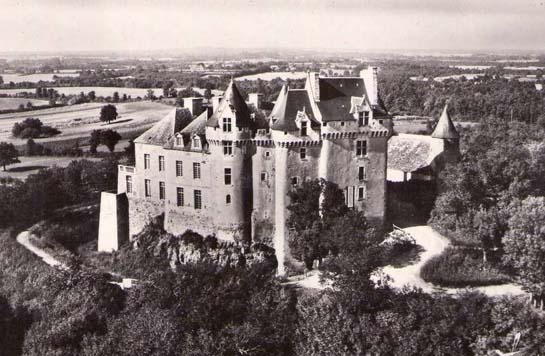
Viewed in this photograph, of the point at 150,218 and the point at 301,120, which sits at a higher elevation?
the point at 301,120

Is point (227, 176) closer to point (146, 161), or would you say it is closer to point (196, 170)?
point (196, 170)

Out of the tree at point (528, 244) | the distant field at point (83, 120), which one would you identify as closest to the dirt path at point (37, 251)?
the distant field at point (83, 120)

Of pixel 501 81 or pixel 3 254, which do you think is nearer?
pixel 3 254

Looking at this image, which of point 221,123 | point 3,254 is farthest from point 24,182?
point 221,123

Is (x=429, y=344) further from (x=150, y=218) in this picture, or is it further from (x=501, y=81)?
(x=501, y=81)

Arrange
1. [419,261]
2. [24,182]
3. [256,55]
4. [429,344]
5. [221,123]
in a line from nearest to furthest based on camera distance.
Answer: [429,344], [419,261], [221,123], [24,182], [256,55]

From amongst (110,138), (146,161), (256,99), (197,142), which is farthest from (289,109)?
(110,138)
